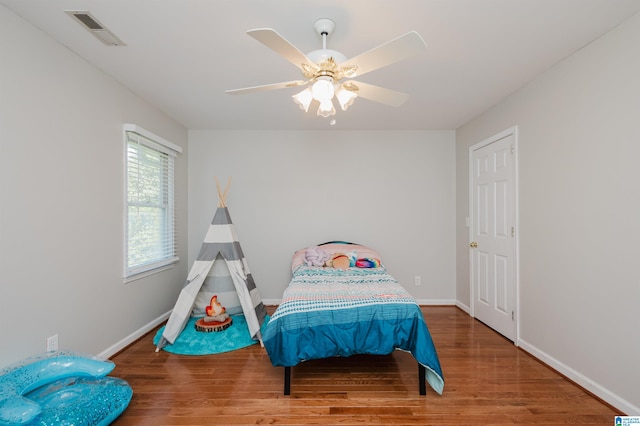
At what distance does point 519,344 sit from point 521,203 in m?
1.34

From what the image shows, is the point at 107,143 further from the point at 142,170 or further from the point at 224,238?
the point at 224,238

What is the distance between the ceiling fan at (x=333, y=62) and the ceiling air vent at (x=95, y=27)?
1044 mm

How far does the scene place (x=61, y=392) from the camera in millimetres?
1774

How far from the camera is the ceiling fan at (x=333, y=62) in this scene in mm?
1387

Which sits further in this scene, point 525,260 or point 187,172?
point 187,172

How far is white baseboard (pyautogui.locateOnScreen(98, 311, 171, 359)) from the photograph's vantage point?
2.65 m

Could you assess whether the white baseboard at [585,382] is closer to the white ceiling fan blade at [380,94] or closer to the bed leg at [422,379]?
the bed leg at [422,379]

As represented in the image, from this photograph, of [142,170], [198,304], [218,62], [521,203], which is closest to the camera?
[218,62]

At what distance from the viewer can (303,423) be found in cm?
185

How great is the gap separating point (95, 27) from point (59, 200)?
3.96ft

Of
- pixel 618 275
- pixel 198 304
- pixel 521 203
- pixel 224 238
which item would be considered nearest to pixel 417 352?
pixel 618 275

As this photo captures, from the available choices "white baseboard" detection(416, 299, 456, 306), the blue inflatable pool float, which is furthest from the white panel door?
the blue inflatable pool float

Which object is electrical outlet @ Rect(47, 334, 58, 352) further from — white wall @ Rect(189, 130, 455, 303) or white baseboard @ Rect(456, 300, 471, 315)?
white baseboard @ Rect(456, 300, 471, 315)

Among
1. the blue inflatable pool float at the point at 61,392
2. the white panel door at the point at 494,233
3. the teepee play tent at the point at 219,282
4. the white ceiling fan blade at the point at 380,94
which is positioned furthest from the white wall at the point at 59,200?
the white panel door at the point at 494,233
